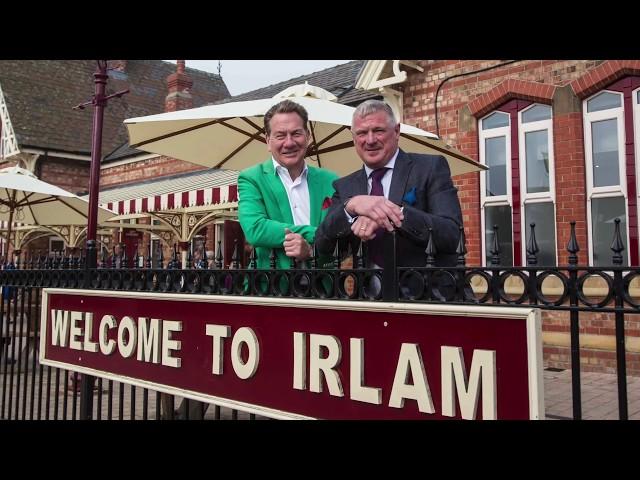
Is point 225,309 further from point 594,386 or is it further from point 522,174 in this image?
point 522,174

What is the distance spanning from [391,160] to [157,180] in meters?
13.0

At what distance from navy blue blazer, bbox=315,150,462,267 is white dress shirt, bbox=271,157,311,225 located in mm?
373

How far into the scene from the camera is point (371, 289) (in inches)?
83.5

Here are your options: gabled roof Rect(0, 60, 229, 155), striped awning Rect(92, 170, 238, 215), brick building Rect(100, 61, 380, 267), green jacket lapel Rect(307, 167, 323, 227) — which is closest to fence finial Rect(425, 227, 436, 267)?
green jacket lapel Rect(307, 167, 323, 227)

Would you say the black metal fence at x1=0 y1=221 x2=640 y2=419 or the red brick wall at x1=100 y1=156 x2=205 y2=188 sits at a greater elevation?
the red brick wall at x1=100 y1=156 x2=205 y2=188

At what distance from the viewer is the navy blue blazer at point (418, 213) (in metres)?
2.01

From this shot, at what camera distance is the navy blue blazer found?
2.01 metres

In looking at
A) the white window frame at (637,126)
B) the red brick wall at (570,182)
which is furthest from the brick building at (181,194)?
the white window frame at (637,126)

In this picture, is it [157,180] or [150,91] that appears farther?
[150,91]

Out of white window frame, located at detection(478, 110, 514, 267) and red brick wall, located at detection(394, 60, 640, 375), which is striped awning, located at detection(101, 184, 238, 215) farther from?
white window frame, located at detection(478, 110, 514, 267)

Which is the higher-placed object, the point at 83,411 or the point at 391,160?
the point at 391,160

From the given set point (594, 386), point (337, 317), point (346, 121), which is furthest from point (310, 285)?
point (594, 386)

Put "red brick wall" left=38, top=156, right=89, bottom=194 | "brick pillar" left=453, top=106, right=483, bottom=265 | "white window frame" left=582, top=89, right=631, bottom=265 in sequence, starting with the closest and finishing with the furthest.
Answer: "white window frame" left=582, top=89, right=631, bottom=265, "brick pillar" left=453, top=106, right=483, bottom=265, "red brick wall" left=38, top=156, right=89, bottom=194

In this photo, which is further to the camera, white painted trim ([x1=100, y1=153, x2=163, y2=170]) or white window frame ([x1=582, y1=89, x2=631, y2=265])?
white painted trim ([x1=100, y1=153, x2=163, y2=170])
